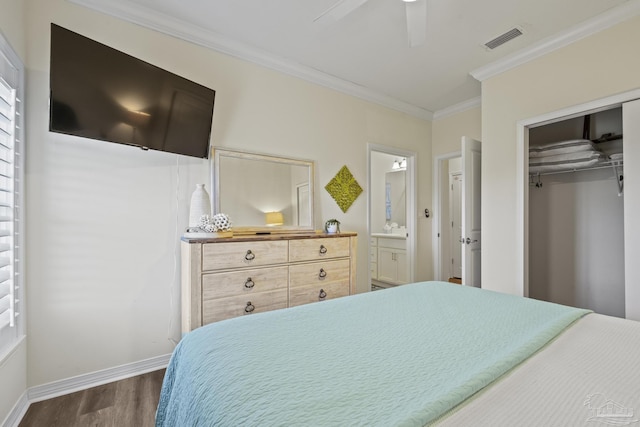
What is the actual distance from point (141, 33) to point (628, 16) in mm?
3717

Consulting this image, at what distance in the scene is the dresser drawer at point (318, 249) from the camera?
240 centimetres

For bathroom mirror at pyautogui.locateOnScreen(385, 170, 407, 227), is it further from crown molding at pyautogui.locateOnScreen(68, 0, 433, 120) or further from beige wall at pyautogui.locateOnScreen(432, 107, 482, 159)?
crown molding at pyautogui.locateOnScreen(68, 0, 433, 120)

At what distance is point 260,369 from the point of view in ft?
2.55

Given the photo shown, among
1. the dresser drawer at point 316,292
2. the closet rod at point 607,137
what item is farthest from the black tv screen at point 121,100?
the closet rod at point 607,137

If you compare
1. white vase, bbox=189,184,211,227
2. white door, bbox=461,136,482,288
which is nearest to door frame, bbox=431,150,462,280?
white door, bbox=461,136,482,288

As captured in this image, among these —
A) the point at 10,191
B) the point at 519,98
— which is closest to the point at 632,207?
the point at 519,98

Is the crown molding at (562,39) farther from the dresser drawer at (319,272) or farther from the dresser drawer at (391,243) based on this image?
the dresser drawer at (319,272)

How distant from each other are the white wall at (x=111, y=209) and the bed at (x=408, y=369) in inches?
53.0

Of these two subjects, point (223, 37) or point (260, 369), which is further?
point (223, 37)

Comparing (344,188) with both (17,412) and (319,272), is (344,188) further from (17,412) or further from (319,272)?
(17,412)

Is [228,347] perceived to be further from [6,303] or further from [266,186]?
[266,186]

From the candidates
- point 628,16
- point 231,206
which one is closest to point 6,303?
point 231,206

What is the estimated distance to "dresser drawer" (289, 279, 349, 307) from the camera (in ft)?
7.84

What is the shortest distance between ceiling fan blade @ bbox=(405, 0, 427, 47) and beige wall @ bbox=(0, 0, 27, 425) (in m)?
2.23
